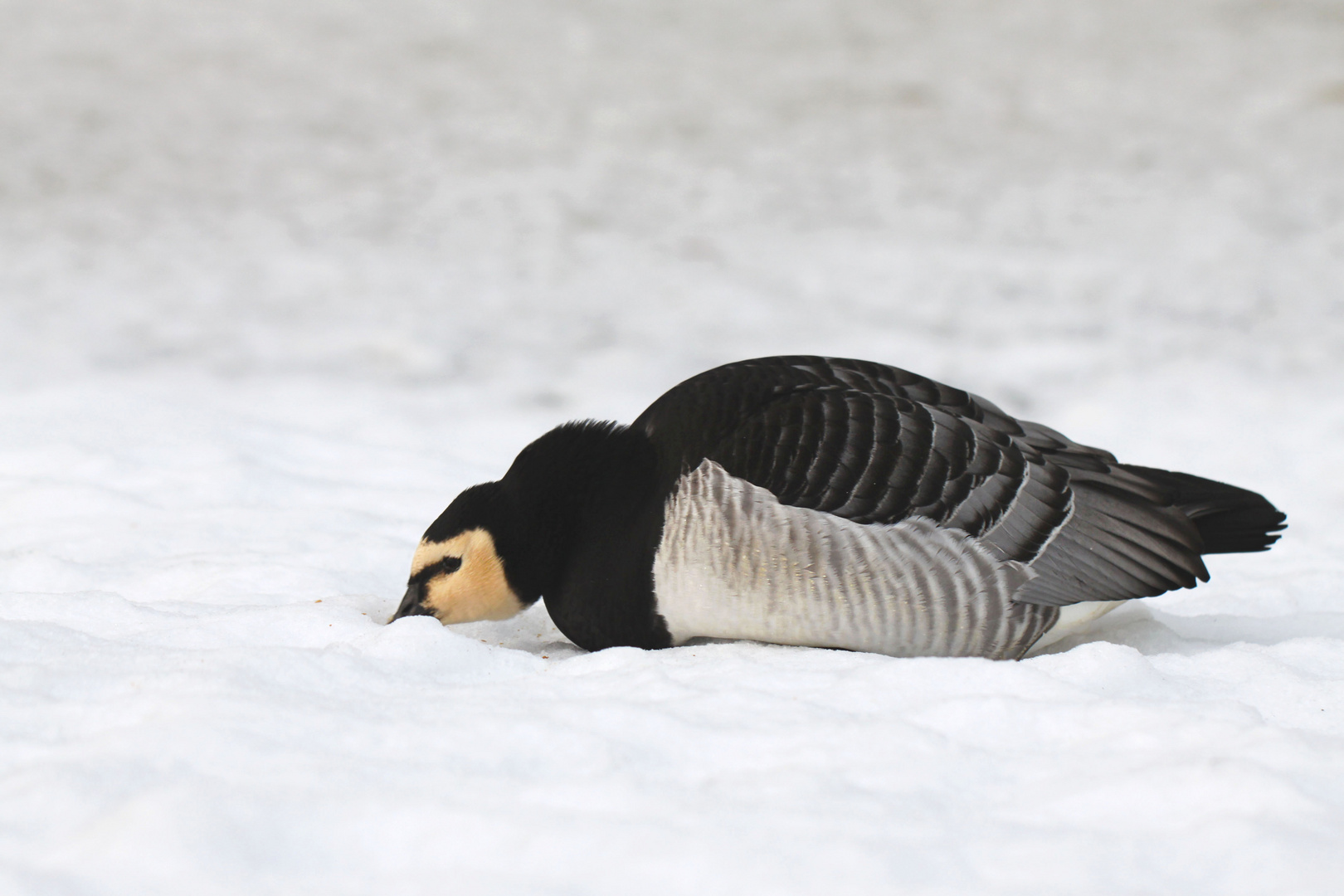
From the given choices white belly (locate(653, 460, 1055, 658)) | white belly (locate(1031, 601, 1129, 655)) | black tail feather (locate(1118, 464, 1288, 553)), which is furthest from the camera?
black tail feather (locate(1118, 464, 1288, 553))

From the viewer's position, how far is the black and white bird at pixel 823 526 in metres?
3.27

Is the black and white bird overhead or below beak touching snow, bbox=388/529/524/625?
overhead

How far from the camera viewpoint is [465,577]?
3.57 metres

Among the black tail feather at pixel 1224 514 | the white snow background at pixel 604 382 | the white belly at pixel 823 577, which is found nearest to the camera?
the white snow background at pixel 604 382

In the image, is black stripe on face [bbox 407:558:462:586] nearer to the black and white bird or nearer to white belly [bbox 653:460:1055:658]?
the black and white bird

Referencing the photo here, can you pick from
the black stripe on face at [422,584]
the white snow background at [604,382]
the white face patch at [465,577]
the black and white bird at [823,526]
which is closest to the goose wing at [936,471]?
the black and white bird at [823,526]

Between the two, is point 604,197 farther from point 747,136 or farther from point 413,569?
point 413,569

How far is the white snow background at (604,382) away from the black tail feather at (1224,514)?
1.01 ft

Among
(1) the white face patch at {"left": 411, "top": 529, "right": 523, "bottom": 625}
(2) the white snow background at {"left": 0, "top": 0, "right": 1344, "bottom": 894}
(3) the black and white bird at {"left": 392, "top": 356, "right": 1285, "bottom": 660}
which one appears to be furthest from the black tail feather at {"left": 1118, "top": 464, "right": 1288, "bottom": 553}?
(1) the white face patch at {"left": 411, "top": 529, "right": 523, "bottom": 625}

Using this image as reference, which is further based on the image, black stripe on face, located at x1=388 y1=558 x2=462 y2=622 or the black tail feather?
the black tail feather

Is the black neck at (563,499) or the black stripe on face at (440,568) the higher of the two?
the black neck at (563,499)

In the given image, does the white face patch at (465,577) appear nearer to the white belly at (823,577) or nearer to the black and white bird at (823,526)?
the black and white bird at (823,526)

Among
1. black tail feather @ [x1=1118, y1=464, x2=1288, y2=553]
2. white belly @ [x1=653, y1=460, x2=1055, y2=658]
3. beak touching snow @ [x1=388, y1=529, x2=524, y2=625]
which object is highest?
black tail feather @ [x1=1118, y1=464, x2=1288, y2=553]

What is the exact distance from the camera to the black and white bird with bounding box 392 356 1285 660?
327 centimetres
